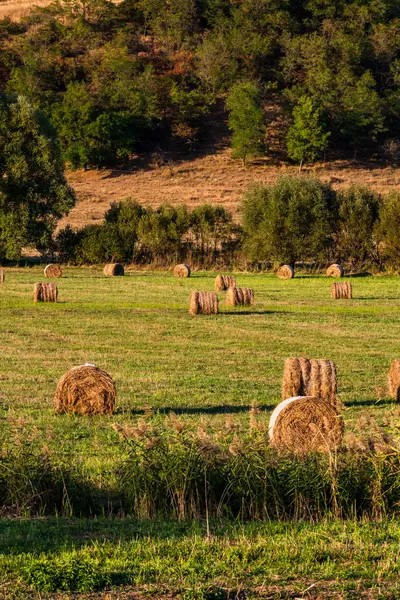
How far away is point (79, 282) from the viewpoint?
139ft

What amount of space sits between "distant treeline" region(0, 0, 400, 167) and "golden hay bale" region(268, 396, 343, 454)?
8561cm

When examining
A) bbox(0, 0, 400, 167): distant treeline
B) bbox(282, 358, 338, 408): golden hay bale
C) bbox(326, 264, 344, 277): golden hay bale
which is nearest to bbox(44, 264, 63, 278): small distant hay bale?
bbox(326, 264, 344, 277): golden hay bale

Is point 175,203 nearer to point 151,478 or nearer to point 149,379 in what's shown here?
point 149,379

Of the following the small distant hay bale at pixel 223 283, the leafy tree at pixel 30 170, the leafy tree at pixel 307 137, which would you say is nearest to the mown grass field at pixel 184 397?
the small distant hay bale at pixel 223 283

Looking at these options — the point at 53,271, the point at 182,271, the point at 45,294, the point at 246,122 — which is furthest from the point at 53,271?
the point at 246,122

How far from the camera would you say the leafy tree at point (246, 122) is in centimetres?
9788

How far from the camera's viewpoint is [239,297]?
32625 mm

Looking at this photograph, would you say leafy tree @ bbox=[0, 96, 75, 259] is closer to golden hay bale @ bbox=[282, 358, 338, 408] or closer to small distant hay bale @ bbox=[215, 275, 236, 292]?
small distant hay bale @ bbox=[215, 275, 236, 292]

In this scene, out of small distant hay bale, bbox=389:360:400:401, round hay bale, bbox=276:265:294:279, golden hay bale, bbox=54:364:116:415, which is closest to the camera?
golden hay bale, bbox=54:364:116:415

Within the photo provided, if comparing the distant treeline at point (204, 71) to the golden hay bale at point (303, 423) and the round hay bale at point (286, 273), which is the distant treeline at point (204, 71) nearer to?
the round hay bale at point (286, 273)

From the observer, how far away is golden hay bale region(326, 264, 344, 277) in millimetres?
49000

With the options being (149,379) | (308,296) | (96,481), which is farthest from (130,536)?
(308,296)

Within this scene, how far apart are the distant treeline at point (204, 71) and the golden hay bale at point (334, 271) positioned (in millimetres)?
48535

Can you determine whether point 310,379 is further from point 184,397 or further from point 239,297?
point 239,297
